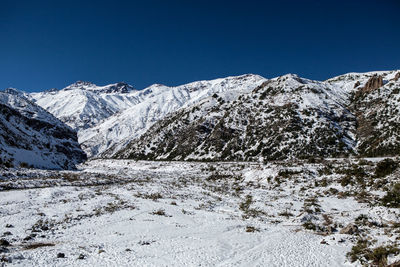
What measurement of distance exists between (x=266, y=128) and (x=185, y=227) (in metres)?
72.8

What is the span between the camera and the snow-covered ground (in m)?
12.7

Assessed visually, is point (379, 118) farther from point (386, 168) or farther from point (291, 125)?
point (386, 168)

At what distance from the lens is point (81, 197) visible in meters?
26.7

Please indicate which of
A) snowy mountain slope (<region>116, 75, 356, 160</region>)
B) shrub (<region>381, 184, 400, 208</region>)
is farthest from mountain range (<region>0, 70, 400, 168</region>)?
shrub (<region>381, 184, 400, 208</region>)

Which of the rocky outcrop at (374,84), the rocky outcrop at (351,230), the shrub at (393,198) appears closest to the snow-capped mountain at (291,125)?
the rocky outcrop at (374,84)

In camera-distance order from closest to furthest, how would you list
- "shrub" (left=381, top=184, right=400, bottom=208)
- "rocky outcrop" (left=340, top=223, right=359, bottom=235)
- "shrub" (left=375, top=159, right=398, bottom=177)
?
"rocky outcrop" (left=340, top=223, right=359, bottom=235), "shrub" (left=381, top=184, right=400, bottom=208), "shrub" (left=375, top=159, right=398, bottom=177)

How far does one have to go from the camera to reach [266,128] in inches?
3413

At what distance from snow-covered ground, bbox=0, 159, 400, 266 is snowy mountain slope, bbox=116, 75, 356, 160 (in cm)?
4252

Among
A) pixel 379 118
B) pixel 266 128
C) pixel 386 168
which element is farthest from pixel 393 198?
pixel 266 128

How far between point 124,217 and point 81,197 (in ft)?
30.3

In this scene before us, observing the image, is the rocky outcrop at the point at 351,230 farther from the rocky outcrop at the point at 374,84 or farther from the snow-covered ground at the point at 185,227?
the rocky outcrop at the point at 374,84

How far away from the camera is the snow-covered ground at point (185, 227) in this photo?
12.7 meters

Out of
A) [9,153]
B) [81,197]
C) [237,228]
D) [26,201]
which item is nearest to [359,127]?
[237,228]

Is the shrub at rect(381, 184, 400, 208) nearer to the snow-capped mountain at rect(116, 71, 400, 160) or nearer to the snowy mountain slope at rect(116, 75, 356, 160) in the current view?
the snow-capped mountain at rect(116, 71, 400, 160)
